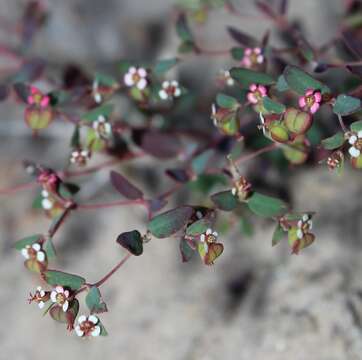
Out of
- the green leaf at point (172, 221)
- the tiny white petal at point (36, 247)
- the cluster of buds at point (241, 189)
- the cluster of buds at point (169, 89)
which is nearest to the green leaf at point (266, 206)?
the cluster of buds at point (241, 189)

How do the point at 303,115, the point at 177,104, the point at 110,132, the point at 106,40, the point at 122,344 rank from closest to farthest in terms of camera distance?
the point at 303,115 < the point at 110,132 < the point at 122,344 < the point at 177,104 < the point at 106,40

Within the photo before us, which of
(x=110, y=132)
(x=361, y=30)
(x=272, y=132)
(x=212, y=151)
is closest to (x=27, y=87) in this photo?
(x=110, y=132)

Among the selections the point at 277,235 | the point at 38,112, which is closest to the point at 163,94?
the point at 38,112

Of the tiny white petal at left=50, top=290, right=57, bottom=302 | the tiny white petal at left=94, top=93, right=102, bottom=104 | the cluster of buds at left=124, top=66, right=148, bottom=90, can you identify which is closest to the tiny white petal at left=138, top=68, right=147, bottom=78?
the cluster of buds at left=124, top=66, right=148, bottom=90

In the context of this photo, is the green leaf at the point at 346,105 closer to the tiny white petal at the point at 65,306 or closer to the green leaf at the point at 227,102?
the green leaf at the point at 227,102

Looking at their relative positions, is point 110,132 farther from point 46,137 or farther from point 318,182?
point 46,137

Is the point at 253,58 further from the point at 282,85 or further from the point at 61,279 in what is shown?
the point at 61,279

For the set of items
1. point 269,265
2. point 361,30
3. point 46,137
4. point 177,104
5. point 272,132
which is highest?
point 272,132
